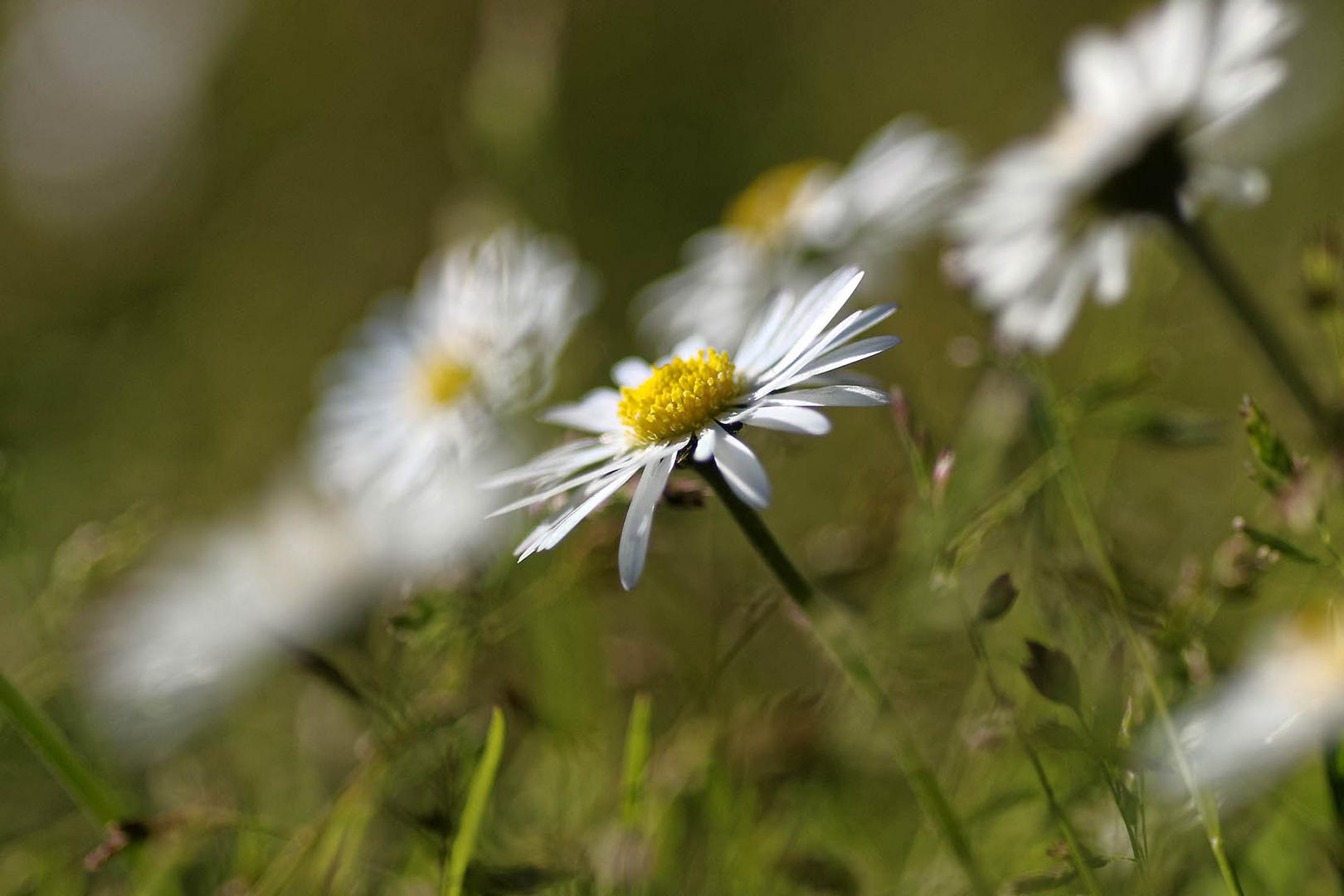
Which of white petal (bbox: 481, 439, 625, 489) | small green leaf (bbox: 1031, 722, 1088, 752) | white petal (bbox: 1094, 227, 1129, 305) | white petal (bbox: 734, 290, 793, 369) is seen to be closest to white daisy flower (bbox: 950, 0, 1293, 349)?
white petal (bbox: 1094, 227, 1129, 305)

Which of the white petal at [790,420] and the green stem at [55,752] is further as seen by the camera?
the green stem at [55,752]

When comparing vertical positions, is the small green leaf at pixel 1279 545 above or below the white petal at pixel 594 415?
below

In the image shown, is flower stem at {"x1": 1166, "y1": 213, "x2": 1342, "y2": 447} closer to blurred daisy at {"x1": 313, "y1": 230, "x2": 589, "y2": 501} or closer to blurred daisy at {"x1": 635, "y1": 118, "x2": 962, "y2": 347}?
blurred daisy at {"x1": 635, "y1": 118, "x2": 962, "y2": 347}

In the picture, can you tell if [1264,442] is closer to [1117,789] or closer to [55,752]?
[1117,789]

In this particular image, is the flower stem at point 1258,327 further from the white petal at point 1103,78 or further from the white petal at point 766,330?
the white petal at point 766,330

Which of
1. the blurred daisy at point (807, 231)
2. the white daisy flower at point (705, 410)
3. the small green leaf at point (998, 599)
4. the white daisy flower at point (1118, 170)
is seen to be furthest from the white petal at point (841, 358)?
the blurred daisy at point (807, 231)

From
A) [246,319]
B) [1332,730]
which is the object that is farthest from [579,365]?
[246,319]
